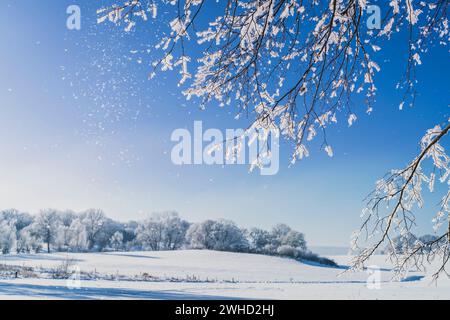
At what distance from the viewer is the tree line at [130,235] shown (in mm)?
55656

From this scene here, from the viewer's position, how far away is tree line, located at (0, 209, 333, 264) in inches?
2191

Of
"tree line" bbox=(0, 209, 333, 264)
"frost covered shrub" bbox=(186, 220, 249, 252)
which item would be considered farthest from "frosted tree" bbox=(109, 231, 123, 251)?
"frost covered shrub" bbox=(186, 220, 249, 252)

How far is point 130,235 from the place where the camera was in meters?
64.1

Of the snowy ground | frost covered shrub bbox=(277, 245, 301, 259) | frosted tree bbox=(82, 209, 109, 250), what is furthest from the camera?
frosted tree bbox=(82, 209, 109, 250)

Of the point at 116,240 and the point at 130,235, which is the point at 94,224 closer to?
the point at 116,240

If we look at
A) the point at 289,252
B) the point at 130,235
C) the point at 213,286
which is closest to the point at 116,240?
the point at 130,235

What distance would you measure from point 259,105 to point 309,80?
0.42m

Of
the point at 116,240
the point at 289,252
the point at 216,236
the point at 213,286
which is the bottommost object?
the point at 289,252

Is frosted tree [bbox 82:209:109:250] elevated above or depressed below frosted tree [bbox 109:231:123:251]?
above

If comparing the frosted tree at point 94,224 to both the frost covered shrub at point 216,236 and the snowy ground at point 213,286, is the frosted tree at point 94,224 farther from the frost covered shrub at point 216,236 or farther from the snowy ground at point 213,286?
the snowy ground at point 213,286

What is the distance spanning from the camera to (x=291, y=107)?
104 inches

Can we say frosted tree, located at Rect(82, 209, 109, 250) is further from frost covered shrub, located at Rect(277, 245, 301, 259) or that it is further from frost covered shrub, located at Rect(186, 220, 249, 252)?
frost covered shrub, located at Rect(277, 245, 301, 259)
